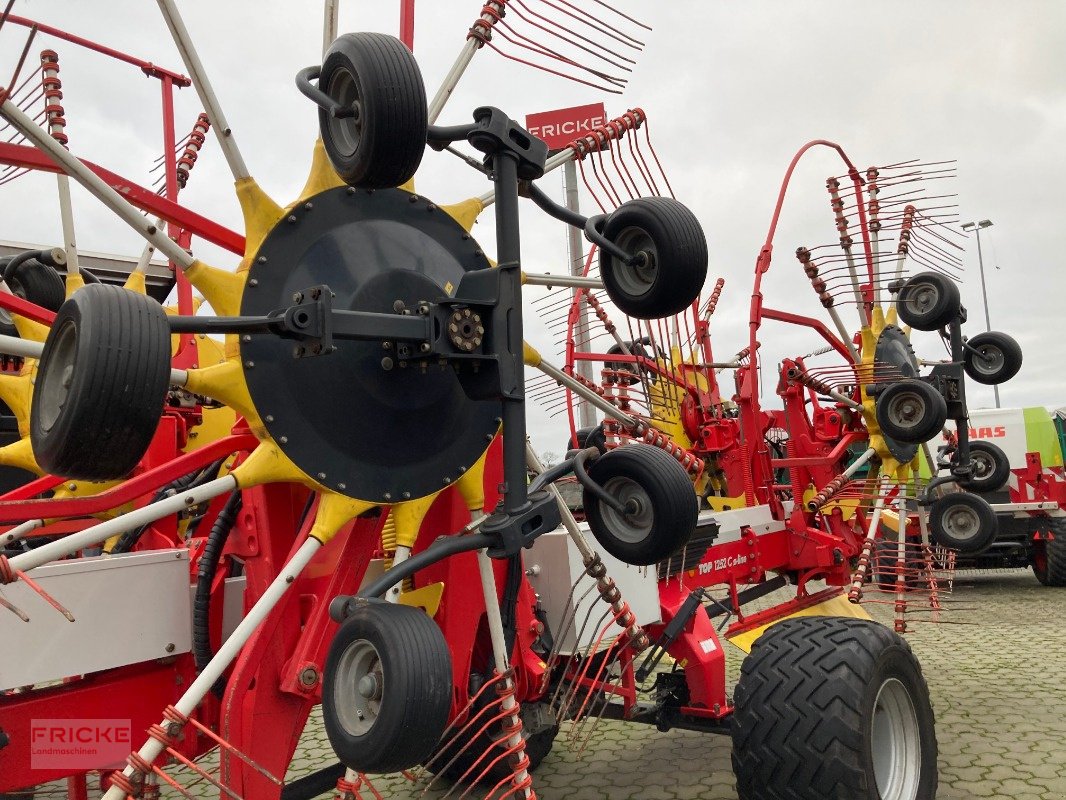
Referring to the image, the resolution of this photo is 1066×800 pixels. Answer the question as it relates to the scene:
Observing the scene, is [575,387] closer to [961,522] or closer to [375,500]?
[375,500]

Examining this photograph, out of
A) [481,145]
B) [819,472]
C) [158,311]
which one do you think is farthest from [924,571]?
[158,311]

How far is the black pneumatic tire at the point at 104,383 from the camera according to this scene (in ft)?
5.66

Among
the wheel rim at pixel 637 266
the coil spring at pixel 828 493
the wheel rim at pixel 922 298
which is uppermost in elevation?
the wheel rim at pixel 922 298

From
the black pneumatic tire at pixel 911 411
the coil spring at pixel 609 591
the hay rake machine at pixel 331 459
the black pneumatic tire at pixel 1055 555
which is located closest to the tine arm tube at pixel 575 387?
the hay rake machine at pixel 331 459

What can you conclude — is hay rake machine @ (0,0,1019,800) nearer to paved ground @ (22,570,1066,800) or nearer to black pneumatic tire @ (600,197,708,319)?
black pneumatic tire @ (600,197,708,319)

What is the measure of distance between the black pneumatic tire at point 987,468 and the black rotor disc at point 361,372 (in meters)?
5.59

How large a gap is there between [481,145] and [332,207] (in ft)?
1.85

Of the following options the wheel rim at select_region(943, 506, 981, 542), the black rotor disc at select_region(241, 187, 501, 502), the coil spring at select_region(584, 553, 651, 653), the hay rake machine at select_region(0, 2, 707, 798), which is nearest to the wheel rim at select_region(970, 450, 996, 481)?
the wheel rim at select_region(943, 506, 981, 542)

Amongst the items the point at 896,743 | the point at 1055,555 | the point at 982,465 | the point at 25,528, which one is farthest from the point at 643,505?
the point at 1055,555

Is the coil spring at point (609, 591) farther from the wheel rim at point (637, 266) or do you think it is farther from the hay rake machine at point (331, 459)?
the wheel rim at point (637, 266)

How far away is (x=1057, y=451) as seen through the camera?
40.0ft

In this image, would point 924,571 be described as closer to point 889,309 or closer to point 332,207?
point 889,309

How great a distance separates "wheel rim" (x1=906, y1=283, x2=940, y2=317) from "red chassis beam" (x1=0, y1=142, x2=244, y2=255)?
5.17 m

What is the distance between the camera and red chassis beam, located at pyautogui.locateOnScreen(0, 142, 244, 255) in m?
2.73
